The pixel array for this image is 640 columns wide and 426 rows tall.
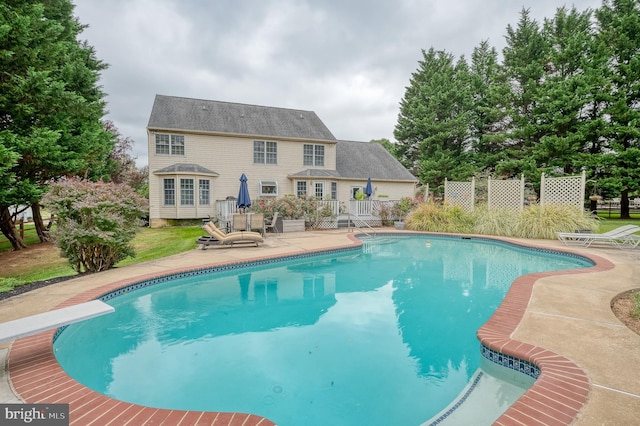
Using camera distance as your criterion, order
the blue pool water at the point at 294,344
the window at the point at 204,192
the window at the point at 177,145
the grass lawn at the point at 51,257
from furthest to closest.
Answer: the window at the point at 204,192
the window at the point at 177,145
the grass lawn at the point at 51,257
the blue pool water at the point at 294,344

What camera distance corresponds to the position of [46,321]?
3.10 metres

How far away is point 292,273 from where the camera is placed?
7.91m

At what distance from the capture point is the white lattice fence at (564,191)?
12547 millimetres

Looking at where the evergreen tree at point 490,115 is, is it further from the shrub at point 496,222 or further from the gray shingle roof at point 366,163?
the shrub at point 496,222

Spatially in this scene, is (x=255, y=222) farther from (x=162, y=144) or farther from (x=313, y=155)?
(x=313, y=155)

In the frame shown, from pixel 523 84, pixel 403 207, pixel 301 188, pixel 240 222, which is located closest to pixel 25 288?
pixel 240 222

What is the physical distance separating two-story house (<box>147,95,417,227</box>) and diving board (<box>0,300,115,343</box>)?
50.2 feet

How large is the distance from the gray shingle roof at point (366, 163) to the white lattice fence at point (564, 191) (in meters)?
10.8

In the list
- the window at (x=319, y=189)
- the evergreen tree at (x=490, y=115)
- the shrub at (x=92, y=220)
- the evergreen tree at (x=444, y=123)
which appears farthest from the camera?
the evergreen tree at (x=444, y=123)

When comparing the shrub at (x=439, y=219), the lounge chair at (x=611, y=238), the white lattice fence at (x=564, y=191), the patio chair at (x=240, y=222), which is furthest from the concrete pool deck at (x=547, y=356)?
the shrub at (x=439, y=219)

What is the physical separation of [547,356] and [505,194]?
13855 mm

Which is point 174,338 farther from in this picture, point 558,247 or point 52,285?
point 558,247

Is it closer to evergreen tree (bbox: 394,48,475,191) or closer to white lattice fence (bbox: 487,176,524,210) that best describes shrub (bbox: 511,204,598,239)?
white lattice fence (bbox: 487,176,524,210)

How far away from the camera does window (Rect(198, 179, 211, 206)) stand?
18.3m
